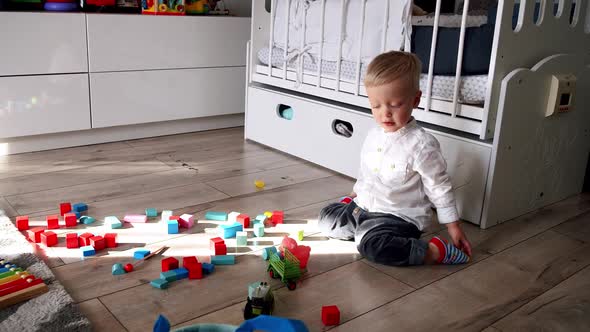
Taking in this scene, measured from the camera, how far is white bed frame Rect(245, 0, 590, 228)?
5.01 feet

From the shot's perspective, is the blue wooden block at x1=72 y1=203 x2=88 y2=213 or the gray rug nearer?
the gray rug

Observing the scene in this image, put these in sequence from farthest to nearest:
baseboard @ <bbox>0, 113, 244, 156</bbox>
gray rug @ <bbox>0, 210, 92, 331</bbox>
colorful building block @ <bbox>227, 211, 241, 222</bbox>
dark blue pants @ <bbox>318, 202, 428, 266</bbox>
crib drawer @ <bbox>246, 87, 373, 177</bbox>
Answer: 1. baseboard @ <bbox>0, 113, 244, 156</bbox>
2. crib drawer @ <bbox>246, 87, 373, 177</bbox>
3. colorful building block @ <bbox>227, 211, 241, 222</bbox>
4. dark blue pants @ <bbox>318, 202, 428, 266</bbox>
5. gray rug @ <bbox>0, 210, 92, 331</bbox>

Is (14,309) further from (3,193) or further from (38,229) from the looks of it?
(3,193)

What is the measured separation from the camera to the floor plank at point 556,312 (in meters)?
1.11

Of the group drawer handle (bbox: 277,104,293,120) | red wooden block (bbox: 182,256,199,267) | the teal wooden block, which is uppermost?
drawer handle (bbox: 277,104,293,120)

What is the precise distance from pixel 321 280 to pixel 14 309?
641mm

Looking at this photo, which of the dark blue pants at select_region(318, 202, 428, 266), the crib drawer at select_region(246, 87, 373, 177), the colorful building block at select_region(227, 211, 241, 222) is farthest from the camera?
the crib drawer at select_region(246, 87, 373, 177)

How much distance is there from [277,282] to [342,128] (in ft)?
3.06

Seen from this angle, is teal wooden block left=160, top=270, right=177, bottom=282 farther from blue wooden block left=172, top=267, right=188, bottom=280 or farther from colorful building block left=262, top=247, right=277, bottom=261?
colorful building block left=262, top=247, right=277, bottom=261

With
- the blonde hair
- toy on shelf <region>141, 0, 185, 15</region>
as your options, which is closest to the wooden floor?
the blonde hair

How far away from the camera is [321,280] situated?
1.27 m

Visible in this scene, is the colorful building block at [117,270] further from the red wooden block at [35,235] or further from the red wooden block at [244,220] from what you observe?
the red wooden block at [244,220]

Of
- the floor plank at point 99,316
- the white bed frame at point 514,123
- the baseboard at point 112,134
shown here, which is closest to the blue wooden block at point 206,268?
the floor plank at point 99,316

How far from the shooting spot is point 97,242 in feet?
4.47
